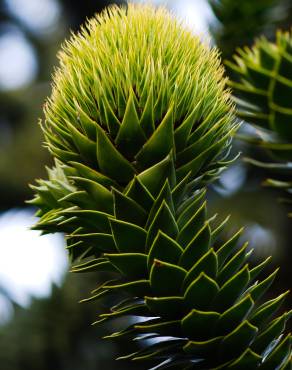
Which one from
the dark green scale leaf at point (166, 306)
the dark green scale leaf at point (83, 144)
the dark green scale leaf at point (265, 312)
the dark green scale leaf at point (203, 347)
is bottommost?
the dark green scale leaf at point (203, 347)

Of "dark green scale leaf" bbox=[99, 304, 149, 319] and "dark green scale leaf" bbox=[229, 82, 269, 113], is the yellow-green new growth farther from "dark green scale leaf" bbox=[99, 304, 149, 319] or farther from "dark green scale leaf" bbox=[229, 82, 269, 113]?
"dark green scale leaf" bbox=[99, 304, 149, 319]

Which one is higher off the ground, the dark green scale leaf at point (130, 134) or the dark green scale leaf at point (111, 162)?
the dark green scale leaf at point (130, 134)

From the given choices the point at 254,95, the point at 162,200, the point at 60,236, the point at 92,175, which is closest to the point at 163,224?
the point at 162,200

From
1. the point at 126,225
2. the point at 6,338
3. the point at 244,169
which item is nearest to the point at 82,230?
the point at 126,225

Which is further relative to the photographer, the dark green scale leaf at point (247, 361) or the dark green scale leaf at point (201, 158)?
the dark green scale leaf at point (201, 158)

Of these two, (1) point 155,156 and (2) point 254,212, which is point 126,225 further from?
(2) point 254,212

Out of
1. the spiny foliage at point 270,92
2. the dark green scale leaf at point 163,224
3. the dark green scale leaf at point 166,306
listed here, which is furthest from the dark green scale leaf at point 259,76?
the dark green scale leaf at point 166,306

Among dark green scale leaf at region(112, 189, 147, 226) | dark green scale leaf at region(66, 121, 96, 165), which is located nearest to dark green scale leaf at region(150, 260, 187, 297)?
dark green scale leaf at region(112, 189, 147, 226)

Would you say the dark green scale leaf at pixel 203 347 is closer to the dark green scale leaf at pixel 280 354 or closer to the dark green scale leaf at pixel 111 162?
the dark green scale leaf at pixel 280 354

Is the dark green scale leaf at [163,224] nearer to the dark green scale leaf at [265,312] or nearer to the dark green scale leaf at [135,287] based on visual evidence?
the dark green scale leaf at [135,287]

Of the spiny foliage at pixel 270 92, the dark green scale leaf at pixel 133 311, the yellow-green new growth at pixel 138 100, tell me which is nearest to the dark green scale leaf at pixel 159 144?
the yellow-green new growth at pixel 138 100
